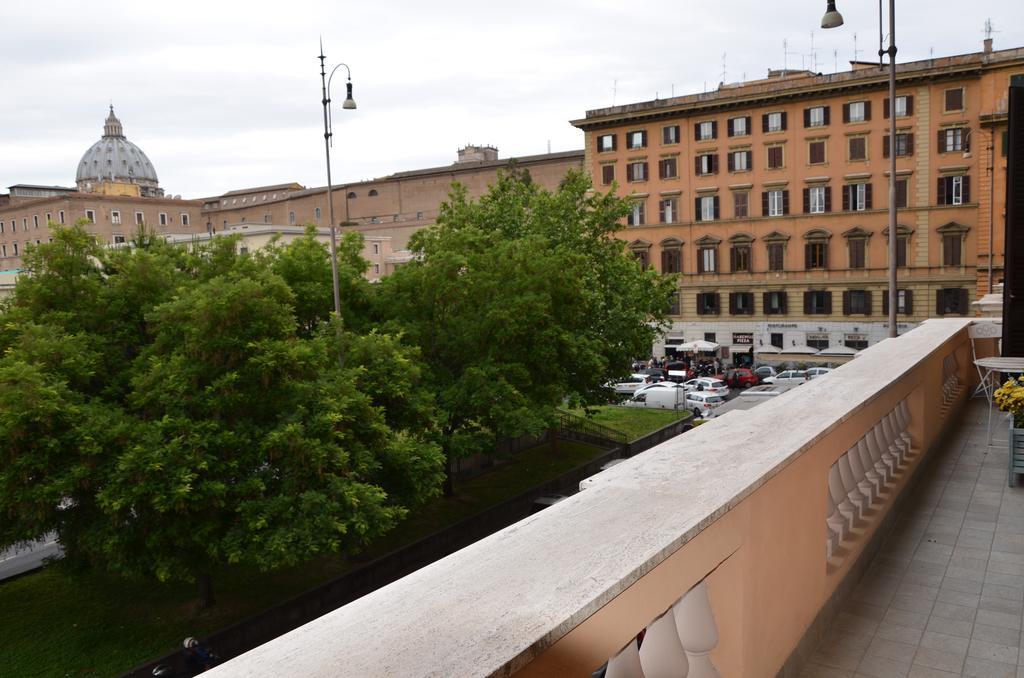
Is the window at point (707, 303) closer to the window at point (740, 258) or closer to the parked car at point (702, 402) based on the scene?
the window at point (740, 258)

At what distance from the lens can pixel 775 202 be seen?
179ft

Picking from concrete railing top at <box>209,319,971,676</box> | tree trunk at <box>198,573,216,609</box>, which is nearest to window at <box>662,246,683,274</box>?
tree trunk at <box>198,573,216,609</box>

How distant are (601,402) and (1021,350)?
78.8ft

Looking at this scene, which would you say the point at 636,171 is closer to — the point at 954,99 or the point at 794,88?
the point at 794,88

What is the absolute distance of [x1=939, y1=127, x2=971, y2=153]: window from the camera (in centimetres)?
4812

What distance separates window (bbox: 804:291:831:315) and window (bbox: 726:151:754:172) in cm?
955

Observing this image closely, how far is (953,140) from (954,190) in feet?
9.75

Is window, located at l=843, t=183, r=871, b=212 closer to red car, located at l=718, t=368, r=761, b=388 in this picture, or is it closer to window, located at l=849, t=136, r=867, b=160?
window, located at l=849, t=136, r=867, b=160

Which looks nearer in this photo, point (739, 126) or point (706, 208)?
point (739, 126)

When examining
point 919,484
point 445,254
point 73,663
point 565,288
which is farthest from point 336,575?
point 919,484

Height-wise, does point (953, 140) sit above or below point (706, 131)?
below

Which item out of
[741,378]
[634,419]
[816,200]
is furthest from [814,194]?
[634,419]

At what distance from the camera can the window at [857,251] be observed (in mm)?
52219

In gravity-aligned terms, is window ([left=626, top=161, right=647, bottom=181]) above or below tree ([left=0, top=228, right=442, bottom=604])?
above
